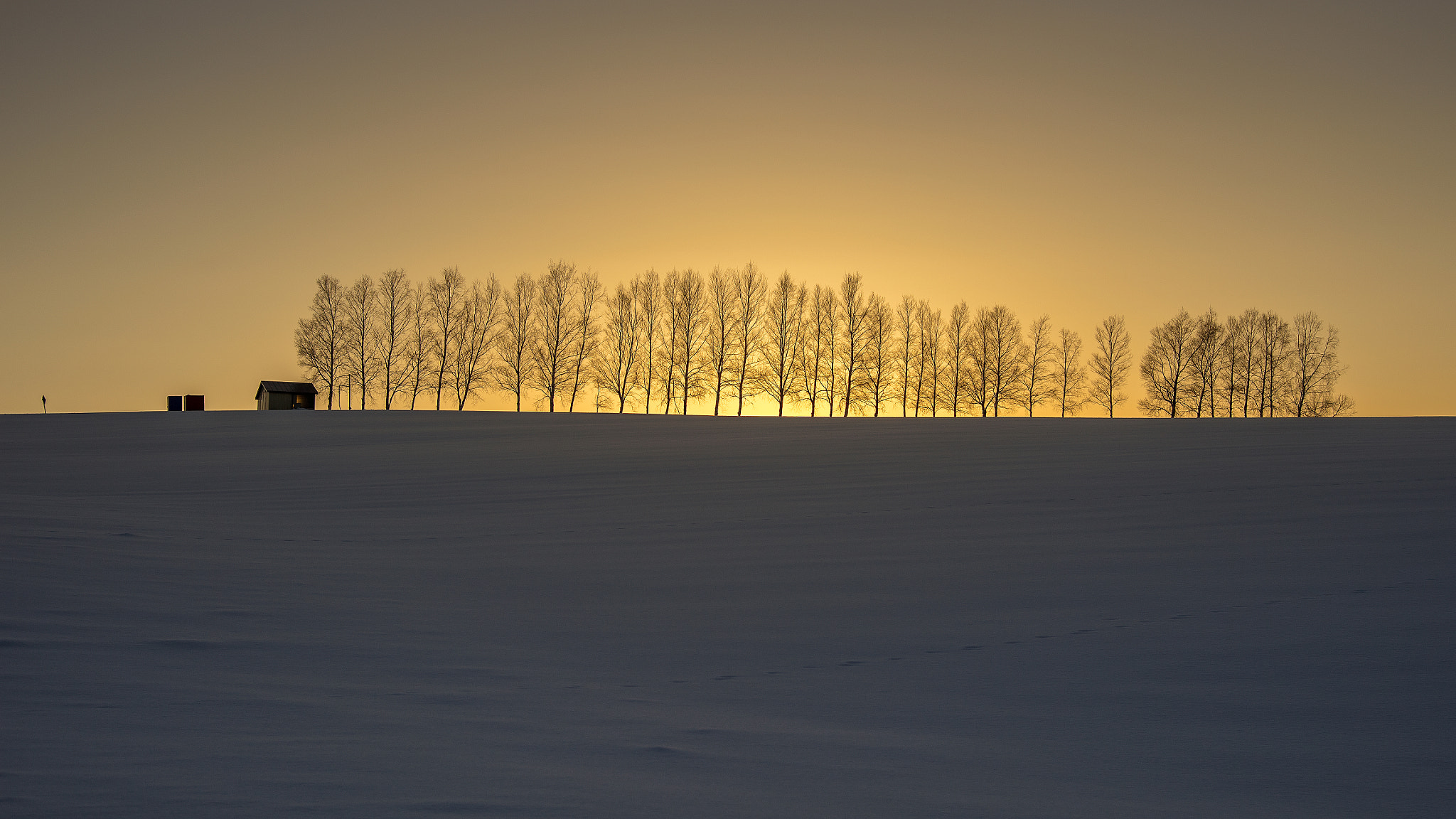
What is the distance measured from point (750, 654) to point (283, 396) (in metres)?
41.6

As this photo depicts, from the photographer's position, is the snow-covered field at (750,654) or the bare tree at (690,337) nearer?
the snow-covered field at (750,654)

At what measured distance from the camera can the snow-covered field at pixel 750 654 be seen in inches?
106

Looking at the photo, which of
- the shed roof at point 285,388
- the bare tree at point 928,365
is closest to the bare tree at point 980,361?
the bare tree at point 928,365

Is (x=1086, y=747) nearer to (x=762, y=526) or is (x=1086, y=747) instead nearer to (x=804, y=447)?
(x=762, y=526)

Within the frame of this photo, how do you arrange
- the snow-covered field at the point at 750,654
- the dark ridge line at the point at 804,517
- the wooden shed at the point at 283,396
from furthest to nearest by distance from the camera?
the wooden shed at the point at 283,396
the dark ridge line at the point at 804,517
the snow-covered field at the point at 750,654

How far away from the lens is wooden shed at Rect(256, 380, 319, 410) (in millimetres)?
41344

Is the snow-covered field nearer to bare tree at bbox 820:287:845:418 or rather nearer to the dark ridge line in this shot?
the dark ridge line

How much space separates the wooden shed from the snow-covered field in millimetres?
33019

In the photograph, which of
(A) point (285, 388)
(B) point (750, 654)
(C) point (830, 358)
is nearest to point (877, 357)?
(C) point (830, 358)

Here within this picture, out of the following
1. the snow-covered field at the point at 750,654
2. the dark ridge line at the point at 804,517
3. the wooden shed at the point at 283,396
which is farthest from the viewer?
the wooden shed at the point at 283,396

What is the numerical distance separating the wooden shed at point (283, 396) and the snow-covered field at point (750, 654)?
1300 inches

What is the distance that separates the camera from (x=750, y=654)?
446 cm

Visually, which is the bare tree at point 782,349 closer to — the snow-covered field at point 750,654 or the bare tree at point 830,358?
the bare tree at point 830,358

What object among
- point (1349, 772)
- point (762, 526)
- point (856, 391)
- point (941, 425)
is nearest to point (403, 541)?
point (762, 526)
